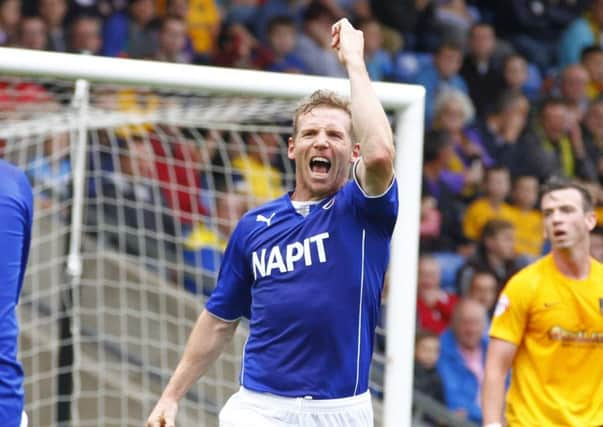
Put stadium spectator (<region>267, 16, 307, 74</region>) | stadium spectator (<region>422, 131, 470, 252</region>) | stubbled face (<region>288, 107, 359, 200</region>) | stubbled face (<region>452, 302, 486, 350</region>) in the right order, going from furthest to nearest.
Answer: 1. stadium spectator (<region>267, 16, 307, 74</region>)
2. stadium spectator (<region>422, 131, 470, 252</region>)
3. stubbled face (<region>452, 302, 486, 350</region>)
4. stubbled face (<region>288, 107, 359, 200</region>)

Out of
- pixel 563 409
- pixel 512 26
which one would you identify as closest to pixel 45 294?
→ pixel 563 409

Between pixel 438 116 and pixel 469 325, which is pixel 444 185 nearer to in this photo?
pixel 438 116

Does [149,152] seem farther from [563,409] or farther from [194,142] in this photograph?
[563,409]

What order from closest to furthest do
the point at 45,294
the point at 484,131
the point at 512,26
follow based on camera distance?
the point at 45,294
the point at 484,131
the point at 512,26

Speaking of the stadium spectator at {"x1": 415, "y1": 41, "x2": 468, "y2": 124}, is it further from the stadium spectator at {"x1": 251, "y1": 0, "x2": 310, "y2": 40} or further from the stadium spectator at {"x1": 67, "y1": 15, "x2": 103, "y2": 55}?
the stadium spectator at {"x1": 67, "y1": 15, "x2": 103, "y2": 55}

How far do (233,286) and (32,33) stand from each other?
177 inches

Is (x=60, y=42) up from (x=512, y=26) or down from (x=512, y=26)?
down

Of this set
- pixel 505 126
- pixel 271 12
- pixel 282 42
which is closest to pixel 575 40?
pixel 505 126

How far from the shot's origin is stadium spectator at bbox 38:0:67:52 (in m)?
8.84

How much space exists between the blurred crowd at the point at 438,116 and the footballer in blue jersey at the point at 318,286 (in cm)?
308

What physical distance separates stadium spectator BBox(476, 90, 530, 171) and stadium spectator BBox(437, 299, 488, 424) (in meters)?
2.43

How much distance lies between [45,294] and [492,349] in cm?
319

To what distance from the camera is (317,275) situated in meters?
4.25

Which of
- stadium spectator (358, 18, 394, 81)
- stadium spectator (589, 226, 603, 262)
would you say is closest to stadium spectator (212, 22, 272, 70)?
stadium spectator (358, 18, 394, 81)
